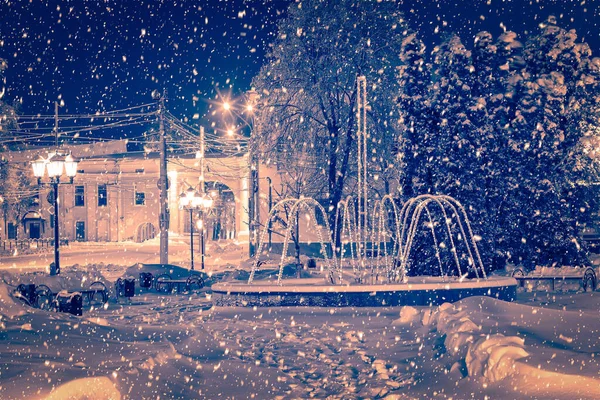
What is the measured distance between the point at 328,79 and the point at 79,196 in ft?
132

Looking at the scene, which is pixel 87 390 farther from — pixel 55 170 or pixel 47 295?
pixel 55 170

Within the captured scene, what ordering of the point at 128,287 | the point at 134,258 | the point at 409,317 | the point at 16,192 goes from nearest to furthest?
1. the point at 409,317
2. the point at 128,287
3. the point at 134,258
4. the point at 16,192

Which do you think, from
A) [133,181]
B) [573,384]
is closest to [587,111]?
[573,384]

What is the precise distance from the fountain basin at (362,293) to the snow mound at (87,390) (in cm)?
820

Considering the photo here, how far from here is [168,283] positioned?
21.6 metres

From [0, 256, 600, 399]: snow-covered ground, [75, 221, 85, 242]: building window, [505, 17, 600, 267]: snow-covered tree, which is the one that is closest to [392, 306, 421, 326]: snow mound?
[0, 256, 600, 399]: snow-covered ground

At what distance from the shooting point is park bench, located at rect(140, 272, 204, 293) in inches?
847

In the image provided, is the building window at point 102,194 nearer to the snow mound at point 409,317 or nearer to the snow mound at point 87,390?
the snow mound at point 409,317

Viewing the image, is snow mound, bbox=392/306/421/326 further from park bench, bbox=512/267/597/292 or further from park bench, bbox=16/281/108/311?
park bench, bbox=512/267/597/292

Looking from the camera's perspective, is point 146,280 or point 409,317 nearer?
point 409,317

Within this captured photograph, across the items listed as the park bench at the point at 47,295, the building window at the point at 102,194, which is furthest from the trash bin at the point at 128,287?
the building window at the point at 102,194

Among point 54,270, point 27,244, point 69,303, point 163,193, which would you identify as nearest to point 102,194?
point 27,244

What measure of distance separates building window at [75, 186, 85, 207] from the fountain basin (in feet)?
156

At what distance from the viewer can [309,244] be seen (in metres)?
37.7
